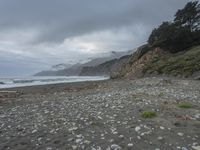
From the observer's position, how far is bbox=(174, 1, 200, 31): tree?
63.8 meters

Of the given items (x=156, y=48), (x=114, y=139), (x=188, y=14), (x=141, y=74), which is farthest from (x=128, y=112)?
(x=188, y=14)

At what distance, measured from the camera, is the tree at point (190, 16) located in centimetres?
6378

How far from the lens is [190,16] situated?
63.6m

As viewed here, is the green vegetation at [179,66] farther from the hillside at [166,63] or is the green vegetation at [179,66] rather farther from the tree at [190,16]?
the tree at [190,16]

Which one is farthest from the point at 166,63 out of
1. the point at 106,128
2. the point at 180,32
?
the point at 106,128

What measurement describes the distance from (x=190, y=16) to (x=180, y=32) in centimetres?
810

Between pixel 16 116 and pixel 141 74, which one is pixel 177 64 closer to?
pixel 141 74

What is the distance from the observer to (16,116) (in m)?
13.7

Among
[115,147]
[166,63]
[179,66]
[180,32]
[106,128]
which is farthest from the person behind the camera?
[180,32]

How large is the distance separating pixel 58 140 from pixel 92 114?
3497mm

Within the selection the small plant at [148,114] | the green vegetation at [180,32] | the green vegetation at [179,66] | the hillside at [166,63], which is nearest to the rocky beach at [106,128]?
the small plant at [148,114]

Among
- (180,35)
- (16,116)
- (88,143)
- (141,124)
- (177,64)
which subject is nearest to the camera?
(88,143)

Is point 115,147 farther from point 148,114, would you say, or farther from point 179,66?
point 179,66

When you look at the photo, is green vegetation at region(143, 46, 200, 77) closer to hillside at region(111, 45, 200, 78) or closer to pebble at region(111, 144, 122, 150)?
hillside at region(111, 45, 200, 78)
